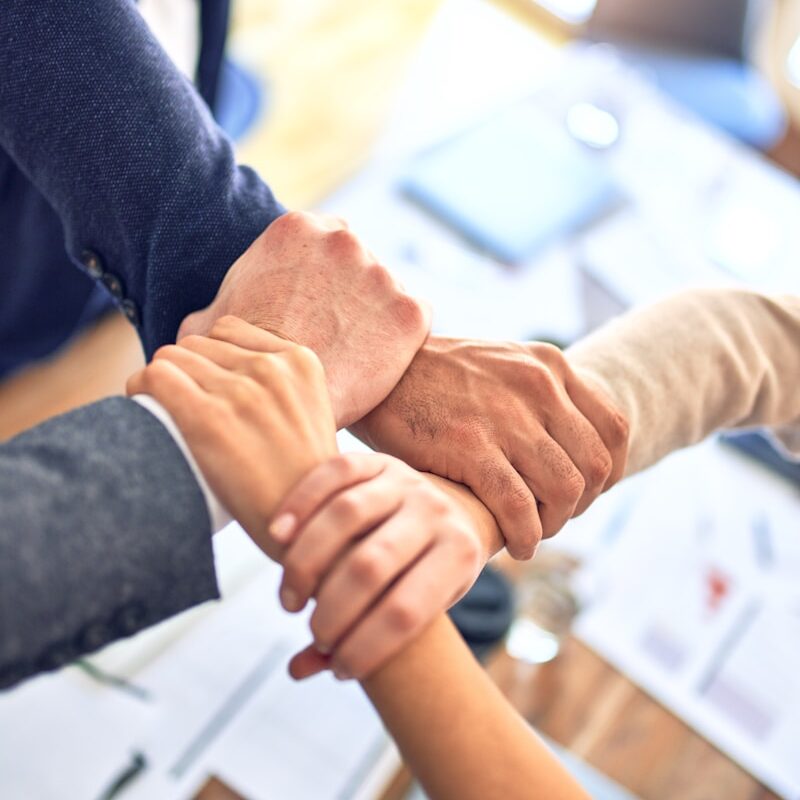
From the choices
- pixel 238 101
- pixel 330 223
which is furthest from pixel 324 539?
pixel 238 101

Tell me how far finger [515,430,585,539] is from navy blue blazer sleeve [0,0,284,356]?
0.32 metres

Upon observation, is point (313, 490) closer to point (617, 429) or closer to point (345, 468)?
point (345, 468)

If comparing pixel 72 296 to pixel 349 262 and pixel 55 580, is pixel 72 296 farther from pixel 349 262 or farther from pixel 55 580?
pixel 55 580

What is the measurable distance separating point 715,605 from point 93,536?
94cm

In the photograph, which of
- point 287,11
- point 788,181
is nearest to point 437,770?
point 788,181

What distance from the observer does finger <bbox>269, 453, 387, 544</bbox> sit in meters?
0.56

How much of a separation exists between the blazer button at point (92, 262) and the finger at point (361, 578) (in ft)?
1.33

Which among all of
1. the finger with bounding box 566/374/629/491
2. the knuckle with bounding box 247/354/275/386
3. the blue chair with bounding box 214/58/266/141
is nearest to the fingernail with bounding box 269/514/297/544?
the knuckle with bounding box 247/354/275/386

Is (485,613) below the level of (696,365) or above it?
below

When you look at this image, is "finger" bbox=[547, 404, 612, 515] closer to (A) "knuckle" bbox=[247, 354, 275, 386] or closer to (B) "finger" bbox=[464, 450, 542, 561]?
(B) "finger" bbox=[464, 450, 542, 561]

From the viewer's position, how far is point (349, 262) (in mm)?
783

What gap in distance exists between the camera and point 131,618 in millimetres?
534

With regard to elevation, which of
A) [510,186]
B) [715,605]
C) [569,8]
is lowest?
[569,8]

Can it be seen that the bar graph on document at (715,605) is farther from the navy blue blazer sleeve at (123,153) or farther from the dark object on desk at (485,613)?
the navy blue blazer sleeve at (123,153)
